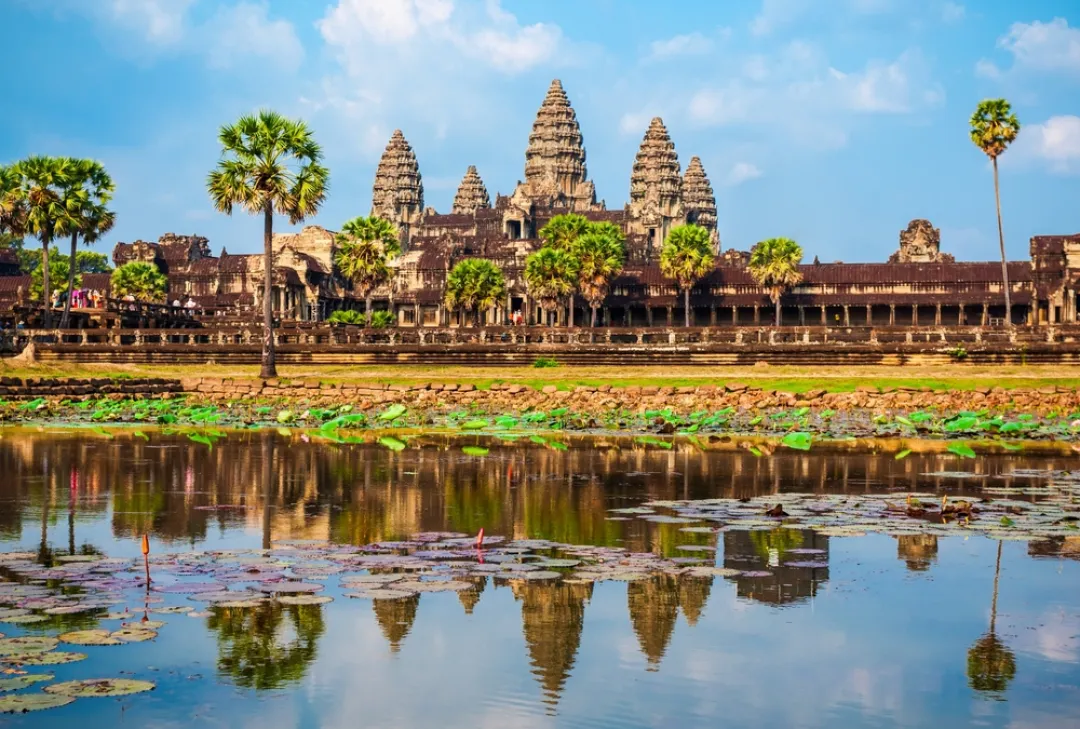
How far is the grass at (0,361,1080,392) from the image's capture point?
4425 centimetres

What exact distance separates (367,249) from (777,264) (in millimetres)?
32484

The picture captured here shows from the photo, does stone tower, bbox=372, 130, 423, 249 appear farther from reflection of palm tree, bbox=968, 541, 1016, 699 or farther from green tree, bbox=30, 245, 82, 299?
reflection of palm tree, bbox=968, 541, 1016, 699

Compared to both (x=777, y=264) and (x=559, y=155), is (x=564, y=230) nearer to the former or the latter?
(x=777, y=264)

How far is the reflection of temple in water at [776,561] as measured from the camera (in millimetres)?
13500

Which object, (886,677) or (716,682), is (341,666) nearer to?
(716,682)

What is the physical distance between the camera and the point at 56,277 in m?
136

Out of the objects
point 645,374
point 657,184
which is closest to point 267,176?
point 645,374

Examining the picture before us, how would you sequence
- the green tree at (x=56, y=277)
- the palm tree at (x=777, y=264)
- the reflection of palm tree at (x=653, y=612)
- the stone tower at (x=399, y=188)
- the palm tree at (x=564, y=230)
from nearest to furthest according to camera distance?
1. the reflection of palm tree at (x=653, y=612)
2. the palm tree at (x=777, y=264)
3. the palm tree at (x=564, y=230)
4. the green tree at (x=56, y=277)
5. the stone tower at (x=399, y=188)

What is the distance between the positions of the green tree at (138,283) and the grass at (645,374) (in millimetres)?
61631

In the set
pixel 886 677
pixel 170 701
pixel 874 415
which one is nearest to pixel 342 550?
pixel 170 701

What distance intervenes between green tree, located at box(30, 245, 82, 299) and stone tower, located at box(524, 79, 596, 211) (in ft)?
187

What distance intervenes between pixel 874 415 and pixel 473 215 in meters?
149

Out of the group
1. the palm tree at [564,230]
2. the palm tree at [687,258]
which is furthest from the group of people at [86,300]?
the palm tree at [687,258]

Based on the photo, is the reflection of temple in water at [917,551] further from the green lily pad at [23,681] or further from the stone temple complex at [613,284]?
the stone temple complex at [613,284]
